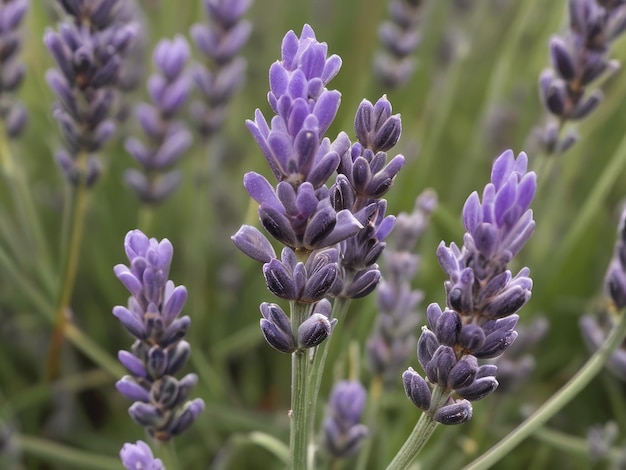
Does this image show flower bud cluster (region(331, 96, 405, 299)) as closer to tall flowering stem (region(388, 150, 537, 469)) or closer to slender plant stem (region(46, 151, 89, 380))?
tall flowering stem (region(388, 150, 537, 469))

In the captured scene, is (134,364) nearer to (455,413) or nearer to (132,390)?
(132,390)

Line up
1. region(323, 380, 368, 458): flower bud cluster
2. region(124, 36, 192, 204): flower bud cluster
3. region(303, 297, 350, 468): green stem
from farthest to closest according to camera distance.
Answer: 1. region(124, 36, 192, 204): flower bud cluster
2. region(323, 380, 368, 458): flower bud cluster
3. region(303, 297, 350, 468): green stem

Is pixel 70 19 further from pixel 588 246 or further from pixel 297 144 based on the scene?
pixel 588 246

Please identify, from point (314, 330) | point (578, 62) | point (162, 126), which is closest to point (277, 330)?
point (314, 330)

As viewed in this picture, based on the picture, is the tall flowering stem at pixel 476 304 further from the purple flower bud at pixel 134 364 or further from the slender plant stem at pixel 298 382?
the purple flower bud at pixel 134 364

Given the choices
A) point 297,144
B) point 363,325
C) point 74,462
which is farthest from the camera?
point 363,325

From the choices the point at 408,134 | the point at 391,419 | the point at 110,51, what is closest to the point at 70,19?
the point at 110,51

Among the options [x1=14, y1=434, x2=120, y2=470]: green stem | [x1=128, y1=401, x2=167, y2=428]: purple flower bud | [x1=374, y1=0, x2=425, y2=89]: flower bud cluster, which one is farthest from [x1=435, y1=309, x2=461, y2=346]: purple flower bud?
[x1=374, y1=0, x2=425, y2=89]: flower bud cluster
